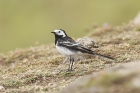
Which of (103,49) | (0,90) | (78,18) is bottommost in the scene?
(0,90)

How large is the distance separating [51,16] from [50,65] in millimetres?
29602

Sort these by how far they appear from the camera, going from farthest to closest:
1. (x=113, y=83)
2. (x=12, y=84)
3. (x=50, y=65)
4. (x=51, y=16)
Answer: (x=51, y=16) < (x=50, y=65) < (x=12, y=84) < (x=113, y=83)

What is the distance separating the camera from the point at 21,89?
12195 millimetres

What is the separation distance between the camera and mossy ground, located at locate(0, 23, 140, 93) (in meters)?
12.7

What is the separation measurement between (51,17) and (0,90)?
106 ft

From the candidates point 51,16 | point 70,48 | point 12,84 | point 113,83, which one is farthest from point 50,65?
point 51,16

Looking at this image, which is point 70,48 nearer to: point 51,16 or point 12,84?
point 12,84

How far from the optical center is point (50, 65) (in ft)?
50.0

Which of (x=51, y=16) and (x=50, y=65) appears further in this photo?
(x=51, y=16)

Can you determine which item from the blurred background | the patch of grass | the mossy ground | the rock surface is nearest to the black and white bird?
the mossy ground

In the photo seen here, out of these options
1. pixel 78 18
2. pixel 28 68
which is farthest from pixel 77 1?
pixel 28 68

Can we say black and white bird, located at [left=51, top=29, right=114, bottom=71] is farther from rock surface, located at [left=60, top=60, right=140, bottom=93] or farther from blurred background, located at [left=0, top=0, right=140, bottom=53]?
blurred background, located at [left=0, top=0, right=140, bottom=53]

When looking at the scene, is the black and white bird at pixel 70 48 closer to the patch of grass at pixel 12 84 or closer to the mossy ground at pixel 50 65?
the mossy ground at pixel 50 65

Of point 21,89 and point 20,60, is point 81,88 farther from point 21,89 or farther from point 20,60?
point 20,60
